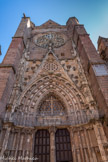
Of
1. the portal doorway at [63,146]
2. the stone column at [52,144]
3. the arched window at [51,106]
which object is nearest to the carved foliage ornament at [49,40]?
the arched window at [51,106]

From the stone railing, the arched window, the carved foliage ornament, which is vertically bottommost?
the stone railing

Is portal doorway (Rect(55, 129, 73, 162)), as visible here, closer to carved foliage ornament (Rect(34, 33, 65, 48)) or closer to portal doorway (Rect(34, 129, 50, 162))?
portal doorway (Rect(34, 129, 50, 162))

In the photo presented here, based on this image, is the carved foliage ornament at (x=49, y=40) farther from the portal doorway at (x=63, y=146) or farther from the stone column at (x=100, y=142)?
the stone column at (x=100, y=142)

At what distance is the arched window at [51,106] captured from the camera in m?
7.74

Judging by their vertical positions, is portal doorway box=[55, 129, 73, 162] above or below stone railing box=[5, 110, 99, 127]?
below

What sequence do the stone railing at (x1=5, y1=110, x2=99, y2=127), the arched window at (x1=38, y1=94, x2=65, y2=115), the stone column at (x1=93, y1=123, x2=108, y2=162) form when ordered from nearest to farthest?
the stone column at (x1=93, y1=123, x2=108, y2=162)
the stone railing at (x1=5, y1=110, x2=99, y2=127)
the arched window at (x1=38, y1=94, x2=65, y2=115)

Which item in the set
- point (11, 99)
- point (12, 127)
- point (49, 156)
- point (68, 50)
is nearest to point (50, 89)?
point (11, 99)

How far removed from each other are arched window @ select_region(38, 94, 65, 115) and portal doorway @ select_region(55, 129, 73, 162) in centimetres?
121

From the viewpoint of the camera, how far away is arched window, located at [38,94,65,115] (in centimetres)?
774

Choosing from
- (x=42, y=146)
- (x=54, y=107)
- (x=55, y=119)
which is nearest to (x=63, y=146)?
(x=42, y=146)

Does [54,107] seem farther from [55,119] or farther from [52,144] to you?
[52,144]

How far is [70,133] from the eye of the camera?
6688 mm

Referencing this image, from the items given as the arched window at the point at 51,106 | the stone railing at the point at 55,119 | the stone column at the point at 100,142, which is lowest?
the stone column at the point at 100,142

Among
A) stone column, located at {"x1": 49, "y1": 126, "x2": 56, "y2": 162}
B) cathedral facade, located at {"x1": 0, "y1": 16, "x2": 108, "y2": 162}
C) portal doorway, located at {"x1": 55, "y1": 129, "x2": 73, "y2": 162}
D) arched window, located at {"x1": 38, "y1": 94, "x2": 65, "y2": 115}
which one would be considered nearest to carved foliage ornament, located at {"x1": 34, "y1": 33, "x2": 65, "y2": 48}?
Answer: cathedral facade, located at {"x1": 0, "y1": 16, "x2": 108, "y2": 162}
